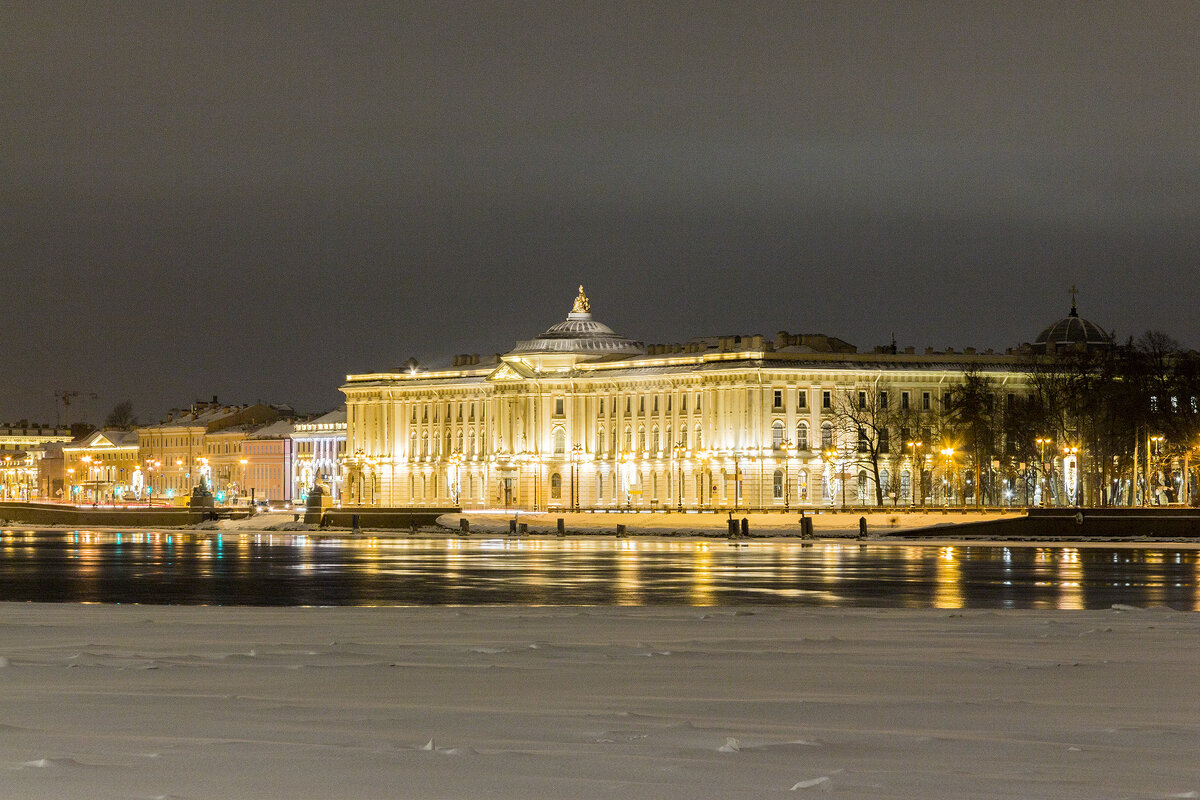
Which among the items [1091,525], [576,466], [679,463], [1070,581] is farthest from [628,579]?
[576,466]

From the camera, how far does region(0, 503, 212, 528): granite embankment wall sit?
12106 centimetres

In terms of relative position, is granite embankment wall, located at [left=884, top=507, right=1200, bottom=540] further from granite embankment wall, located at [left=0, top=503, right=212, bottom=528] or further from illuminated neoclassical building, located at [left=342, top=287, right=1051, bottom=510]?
granite embankment wall, located at [left=0, top=503, right=212, bottom=528]

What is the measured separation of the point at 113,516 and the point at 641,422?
4348 centimetres

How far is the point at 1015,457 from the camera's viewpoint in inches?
4641

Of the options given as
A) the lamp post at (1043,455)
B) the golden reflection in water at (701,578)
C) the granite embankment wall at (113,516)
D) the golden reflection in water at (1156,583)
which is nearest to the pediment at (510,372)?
the granite embankment wall at (113,516)

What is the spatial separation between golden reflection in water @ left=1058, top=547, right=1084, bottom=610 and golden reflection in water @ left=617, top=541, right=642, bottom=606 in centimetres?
723

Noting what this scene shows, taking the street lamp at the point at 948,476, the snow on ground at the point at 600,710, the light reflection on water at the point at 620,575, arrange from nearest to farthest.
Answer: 1. the snow on ground at the point at 600,710
2. the light reflection on water at the point at 620,575
3. the street lamp at the point at 948,476

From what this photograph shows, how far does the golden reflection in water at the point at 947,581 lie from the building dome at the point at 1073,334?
10106 cm

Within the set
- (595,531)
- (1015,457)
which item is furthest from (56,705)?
(1015,457)

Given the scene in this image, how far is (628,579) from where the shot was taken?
42719 mm

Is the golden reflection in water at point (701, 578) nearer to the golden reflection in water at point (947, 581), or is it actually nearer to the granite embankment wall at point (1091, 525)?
the golden reflection in water at point (947, 581)

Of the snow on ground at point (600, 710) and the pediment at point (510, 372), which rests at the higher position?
the pediment at point (510, 372)

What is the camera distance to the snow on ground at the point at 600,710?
13.6 metres

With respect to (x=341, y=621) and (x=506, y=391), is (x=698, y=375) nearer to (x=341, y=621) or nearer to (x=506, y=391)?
(x=506, y=391)
